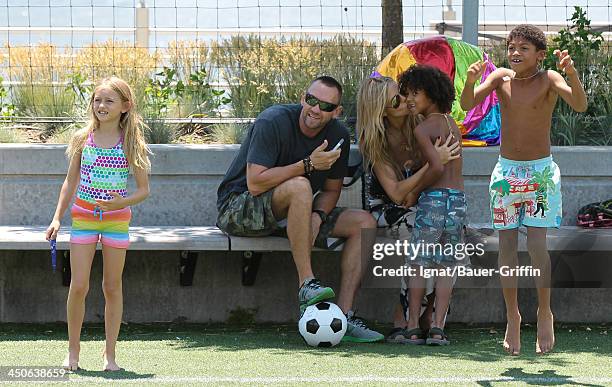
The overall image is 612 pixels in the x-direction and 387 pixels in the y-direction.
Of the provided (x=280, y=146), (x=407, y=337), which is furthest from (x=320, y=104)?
(x=407, y=337)

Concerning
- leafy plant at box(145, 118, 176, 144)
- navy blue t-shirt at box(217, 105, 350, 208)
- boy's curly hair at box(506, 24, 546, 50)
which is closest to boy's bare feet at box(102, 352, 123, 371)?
navy blue t-shirt at box(217, 105, 350, 208)

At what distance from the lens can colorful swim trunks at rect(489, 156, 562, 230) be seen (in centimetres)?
597

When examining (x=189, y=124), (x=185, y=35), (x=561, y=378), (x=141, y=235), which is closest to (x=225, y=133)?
(x=189, y=124)

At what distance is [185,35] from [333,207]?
10025 millimetres

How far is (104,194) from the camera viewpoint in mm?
5551

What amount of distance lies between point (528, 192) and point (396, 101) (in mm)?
1229

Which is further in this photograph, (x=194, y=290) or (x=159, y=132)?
(x=159, y=132)

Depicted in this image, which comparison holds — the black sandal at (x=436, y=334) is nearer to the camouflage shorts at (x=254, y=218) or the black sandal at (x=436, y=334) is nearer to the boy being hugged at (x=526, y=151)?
the boy being hugged at (x=526, y=151)

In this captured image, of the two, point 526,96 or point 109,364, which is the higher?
point 526,96

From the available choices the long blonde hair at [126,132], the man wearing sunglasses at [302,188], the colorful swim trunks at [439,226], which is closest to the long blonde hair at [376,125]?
the man wearing sunglasses at [302,188]

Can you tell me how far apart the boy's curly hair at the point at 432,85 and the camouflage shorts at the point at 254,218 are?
81cm

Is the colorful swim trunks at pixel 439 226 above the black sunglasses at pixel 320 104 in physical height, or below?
below

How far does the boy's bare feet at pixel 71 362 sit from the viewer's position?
556cm

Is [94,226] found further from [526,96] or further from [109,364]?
[526,96]
